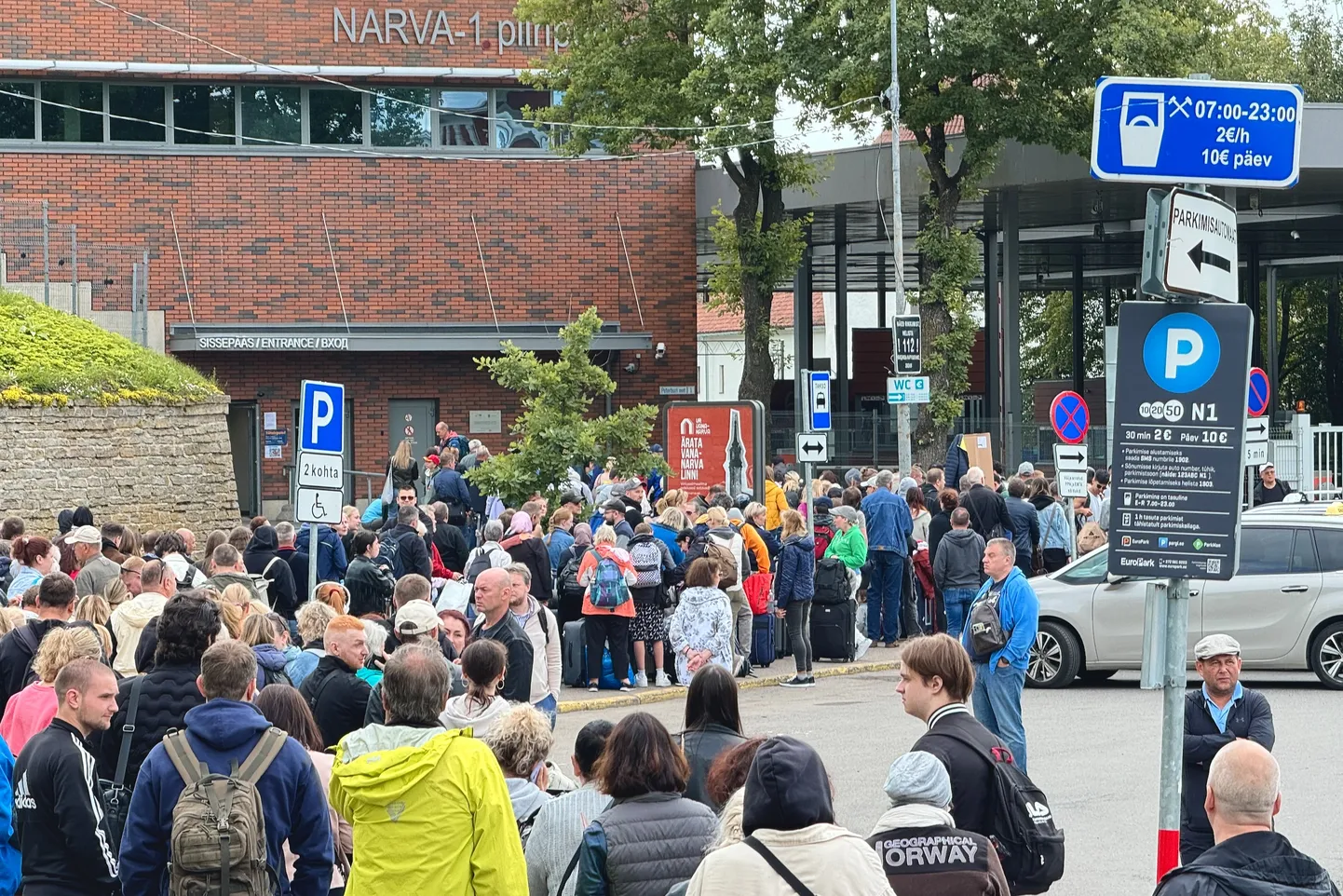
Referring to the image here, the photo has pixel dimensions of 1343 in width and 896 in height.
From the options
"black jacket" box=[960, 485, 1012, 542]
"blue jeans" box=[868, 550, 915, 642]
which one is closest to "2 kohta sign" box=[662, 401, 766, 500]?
"blue jeans" box=[868, 550, 915, 642]

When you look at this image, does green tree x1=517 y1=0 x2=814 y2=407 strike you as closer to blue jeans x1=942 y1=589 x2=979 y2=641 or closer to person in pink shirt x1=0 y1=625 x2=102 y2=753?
blue jeans x1=942 y1=589 x2=979 y2=641

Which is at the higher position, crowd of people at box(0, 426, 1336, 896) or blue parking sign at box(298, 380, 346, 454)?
blue parking sign at box(298, 380, 346, 454)

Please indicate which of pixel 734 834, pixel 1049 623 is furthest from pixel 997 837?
pixel 1049 623

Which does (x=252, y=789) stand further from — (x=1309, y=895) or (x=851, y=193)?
(x=851, y=193)

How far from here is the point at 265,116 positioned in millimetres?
37188

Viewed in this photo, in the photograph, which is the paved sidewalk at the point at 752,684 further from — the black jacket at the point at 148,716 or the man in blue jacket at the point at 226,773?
the man in blue jacket at the point at 226,773

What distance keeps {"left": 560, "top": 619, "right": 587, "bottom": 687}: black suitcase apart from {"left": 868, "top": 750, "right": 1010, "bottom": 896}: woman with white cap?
1263 centimetres

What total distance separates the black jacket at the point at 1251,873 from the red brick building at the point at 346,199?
32366 millimetres

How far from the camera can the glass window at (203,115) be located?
37.0 meters

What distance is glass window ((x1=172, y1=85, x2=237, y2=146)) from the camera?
121 feet

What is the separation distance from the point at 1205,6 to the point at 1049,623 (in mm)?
18984

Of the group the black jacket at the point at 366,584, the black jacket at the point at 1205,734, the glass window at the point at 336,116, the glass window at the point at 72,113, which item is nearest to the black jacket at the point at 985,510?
the black jacket at the point at 366,584

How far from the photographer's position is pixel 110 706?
677cm

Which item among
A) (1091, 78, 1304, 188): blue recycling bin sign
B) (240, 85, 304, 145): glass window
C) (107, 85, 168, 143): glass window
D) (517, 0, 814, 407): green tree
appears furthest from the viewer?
(240, 85, 304, 145): glass window
